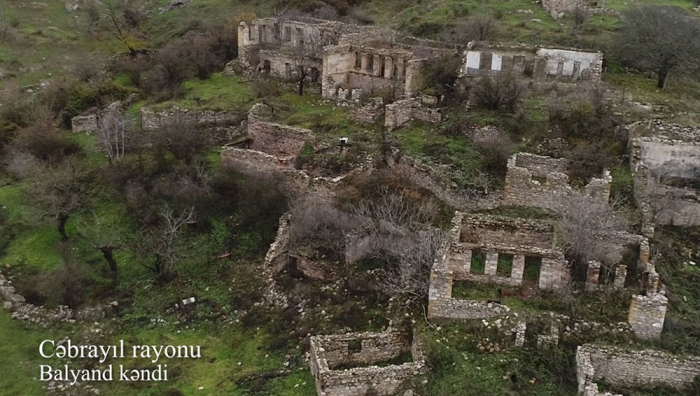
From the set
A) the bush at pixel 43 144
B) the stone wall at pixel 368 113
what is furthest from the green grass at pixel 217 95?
the stone wall at pixel 368 113

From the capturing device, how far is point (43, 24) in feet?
166

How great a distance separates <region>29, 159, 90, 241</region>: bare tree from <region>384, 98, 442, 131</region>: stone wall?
1177 centimetres

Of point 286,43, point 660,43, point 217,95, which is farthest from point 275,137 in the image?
point 660,43

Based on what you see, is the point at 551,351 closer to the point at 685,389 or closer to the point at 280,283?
the point at 685,389

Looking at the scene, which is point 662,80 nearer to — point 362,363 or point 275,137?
point 275,137

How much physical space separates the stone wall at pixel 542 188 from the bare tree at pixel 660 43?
11.5m

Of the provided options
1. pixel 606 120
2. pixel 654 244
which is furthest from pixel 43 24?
pixel 654 244

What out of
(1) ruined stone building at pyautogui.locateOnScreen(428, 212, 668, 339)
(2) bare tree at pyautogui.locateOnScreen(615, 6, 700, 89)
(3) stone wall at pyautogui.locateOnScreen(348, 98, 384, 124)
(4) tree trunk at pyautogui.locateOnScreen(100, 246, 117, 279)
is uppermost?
(2) bare tree at pyautogui.locateOnScreen(615, 6, 700, 89)

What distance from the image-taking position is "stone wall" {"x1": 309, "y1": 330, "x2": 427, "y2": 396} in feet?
53.3

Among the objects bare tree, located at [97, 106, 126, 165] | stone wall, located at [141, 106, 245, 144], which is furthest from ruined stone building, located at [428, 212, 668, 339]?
bare tree, located at [97, 106, 126, 165]

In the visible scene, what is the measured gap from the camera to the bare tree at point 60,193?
25.6m

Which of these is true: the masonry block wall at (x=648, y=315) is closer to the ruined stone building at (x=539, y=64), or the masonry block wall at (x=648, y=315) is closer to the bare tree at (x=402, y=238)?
the bare tree at (x=402, y=238)

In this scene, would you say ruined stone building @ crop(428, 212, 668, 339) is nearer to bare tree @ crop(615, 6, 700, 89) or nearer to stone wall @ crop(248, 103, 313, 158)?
stone wall @ crop(248, 103, 313, 158)

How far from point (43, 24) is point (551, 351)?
4521 cm
